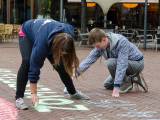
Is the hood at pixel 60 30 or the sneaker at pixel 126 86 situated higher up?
the hood at pixel 60 30

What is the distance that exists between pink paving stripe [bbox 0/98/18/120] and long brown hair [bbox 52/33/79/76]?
946 millimetres

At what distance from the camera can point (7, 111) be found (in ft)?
23.4

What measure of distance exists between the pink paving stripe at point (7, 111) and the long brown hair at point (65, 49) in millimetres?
946

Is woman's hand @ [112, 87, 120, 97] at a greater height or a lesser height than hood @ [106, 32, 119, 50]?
lesser

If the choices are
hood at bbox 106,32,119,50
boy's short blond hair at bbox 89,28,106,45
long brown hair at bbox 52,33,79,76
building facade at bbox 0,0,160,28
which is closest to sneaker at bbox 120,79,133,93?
hood at bbox 106,32,119,50

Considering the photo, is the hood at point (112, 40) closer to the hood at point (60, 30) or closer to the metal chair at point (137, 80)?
the metal chair at point (137, 80)

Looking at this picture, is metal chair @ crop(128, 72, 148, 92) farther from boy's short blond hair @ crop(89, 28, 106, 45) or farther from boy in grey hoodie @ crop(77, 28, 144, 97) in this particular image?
boy's short blond hair @ crop(89, 28, 106, 45)

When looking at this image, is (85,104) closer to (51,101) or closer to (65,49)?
(51,101)

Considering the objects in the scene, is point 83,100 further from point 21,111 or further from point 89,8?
point 89,8

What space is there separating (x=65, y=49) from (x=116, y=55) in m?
2.28

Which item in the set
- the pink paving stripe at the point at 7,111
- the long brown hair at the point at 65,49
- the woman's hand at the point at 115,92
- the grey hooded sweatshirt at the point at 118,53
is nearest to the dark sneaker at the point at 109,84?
the grey hooded sweatshirt at the point at 118,53

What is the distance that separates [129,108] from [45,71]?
5.27 metres

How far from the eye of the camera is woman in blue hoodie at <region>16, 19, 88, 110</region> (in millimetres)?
6559

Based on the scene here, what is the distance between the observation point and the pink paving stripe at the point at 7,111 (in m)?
6.78
